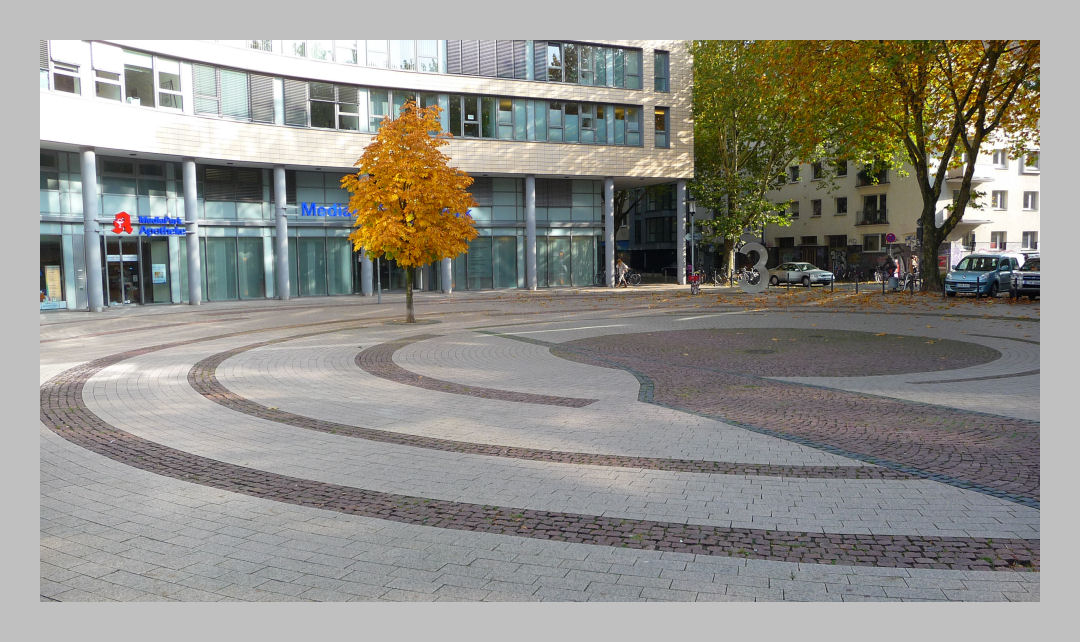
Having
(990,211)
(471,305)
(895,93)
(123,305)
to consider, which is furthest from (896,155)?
(123,305)

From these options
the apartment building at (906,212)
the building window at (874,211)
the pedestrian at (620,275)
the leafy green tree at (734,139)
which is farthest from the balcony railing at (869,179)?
the pedestrian at (620,275)

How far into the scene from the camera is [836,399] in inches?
392

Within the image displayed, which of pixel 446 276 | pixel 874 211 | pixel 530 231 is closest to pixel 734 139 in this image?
pixel 530 231

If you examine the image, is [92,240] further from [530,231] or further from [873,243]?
[873,243]

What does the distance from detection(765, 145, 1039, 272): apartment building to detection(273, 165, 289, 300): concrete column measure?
32.2 meters

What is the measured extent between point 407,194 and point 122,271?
1848 centimetres

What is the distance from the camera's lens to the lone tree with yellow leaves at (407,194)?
1936 centimetres

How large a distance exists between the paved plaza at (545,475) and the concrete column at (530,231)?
85.4ft

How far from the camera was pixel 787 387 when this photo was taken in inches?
429

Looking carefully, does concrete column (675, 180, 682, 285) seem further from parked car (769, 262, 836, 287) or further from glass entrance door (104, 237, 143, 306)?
glass entrance door (104, 237, 143, 306)

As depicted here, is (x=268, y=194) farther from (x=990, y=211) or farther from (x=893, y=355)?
(x=990, y=211)

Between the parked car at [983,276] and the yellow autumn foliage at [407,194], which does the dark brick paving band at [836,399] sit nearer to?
the yellow autumn foliage at [407,194]

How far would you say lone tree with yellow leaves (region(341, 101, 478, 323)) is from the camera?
19359 mm

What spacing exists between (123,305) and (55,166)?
5.89 meters
